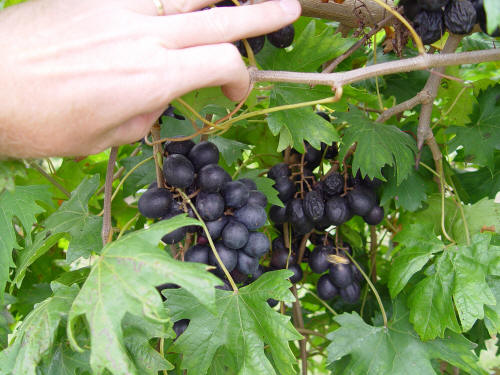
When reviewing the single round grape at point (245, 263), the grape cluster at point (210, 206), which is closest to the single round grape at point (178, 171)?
the grape cluster at point (210, 206)

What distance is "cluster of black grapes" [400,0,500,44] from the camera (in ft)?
2.73

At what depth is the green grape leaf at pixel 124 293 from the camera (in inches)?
27.0

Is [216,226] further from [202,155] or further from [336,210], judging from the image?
[336,210]

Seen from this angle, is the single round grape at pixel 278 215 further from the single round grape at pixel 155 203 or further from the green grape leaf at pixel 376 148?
the single round grape at pixel 155 203

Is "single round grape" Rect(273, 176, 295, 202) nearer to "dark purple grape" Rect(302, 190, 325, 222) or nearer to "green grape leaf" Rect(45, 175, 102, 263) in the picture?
"dark purple grape" Rect(302, 190, 325, 222)

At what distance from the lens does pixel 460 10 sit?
2.76 ft

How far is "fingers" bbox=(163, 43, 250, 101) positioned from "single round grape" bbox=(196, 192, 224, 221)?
32 centimetres

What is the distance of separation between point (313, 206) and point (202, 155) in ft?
1.12

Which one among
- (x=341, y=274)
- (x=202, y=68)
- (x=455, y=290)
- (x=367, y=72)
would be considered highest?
(x=202, y=68)

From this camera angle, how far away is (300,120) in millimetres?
1055

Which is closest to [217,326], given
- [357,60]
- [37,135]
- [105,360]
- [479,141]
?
[105,360]

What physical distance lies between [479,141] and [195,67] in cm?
99

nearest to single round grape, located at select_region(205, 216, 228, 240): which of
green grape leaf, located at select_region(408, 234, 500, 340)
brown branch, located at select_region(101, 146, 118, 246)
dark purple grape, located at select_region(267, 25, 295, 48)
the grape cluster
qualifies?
the grape cluster

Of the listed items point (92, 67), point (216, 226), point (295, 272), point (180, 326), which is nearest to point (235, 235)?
point (216, 226)
